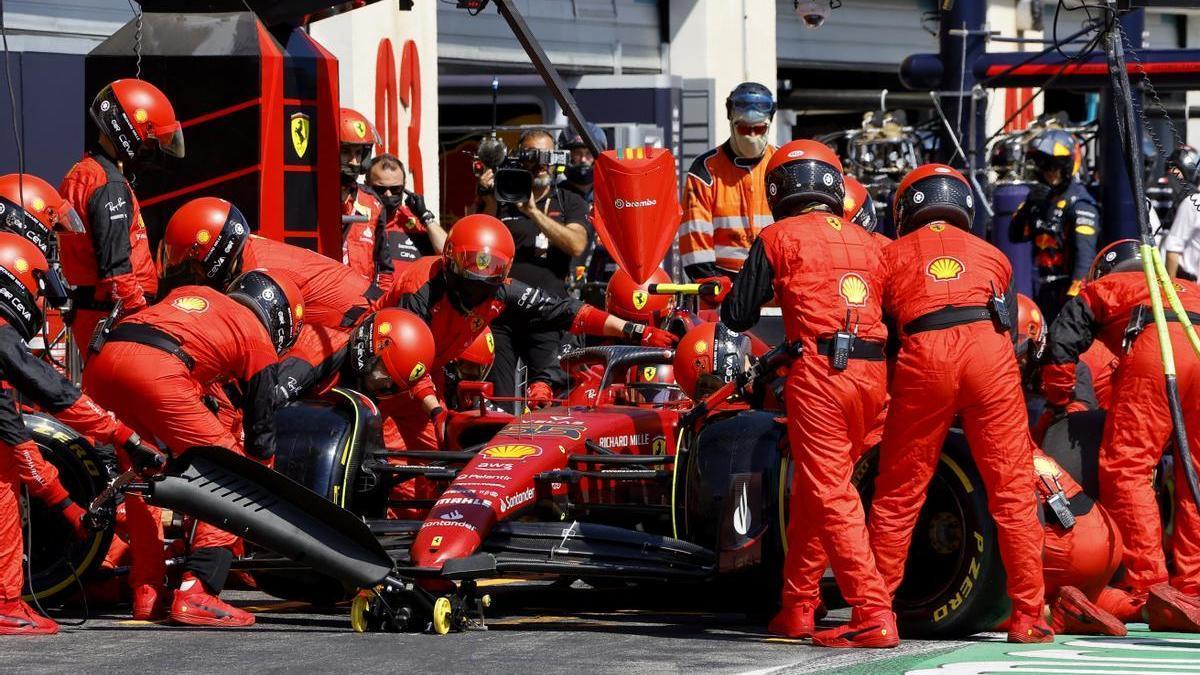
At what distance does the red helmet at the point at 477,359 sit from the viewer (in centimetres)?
1051

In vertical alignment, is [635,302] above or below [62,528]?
above

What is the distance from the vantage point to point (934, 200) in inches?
317

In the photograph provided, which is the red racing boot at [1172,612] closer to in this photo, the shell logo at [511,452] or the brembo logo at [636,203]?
the shell logo at [511,452]

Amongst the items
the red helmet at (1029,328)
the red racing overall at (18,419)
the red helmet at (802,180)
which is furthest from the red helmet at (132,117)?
the red helmet at (1029,328)

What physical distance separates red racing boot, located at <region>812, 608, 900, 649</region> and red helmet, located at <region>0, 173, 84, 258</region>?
3.48 meters

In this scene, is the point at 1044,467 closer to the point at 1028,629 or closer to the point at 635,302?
the point at 1028,629

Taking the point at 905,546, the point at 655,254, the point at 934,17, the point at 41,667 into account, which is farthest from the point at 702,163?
the point at 934,17

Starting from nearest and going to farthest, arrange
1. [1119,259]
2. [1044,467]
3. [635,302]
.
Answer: [1044,467]
[1119,259]
[635,302]

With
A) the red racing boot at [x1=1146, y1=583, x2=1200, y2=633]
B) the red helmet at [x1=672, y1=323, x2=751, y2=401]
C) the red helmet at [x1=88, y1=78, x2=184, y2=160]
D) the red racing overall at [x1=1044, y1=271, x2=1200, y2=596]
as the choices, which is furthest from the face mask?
the red racing boot at [x1=1146, y1=583, x2=1200, y2=633]

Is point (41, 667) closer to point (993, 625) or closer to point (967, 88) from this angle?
point (993, 625)

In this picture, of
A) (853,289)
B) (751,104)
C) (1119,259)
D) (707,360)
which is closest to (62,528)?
(707,360)

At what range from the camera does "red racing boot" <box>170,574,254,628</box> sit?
8047mm

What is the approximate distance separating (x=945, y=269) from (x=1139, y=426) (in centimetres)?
132

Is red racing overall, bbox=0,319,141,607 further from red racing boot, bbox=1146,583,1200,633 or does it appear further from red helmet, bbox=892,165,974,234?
red racing boot, bbox=1146,583,1200,633
